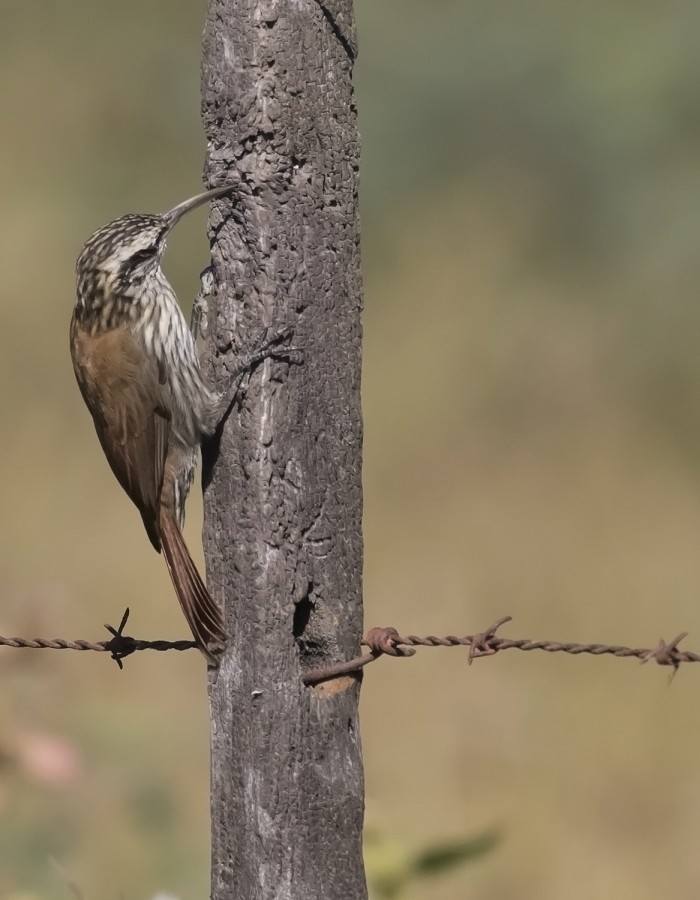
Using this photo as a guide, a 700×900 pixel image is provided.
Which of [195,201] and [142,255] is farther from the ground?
[142,255]

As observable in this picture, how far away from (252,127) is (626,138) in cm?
830

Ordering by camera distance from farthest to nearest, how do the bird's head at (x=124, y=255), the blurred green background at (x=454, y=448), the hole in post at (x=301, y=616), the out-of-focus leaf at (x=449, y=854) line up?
the blurred green background at (x=454, y=448) → the bird's head at (x=124, y=255) → the out-of-focus leaf at (x=449, y=854) → the hole in post at (x=301, y=616)

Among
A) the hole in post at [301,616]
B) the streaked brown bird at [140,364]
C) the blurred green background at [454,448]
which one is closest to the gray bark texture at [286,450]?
the hole in post at [301,616]

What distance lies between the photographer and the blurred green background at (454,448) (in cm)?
555

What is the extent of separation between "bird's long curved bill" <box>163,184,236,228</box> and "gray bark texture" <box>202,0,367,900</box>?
0.11 feet

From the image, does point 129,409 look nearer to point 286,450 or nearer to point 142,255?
point 142,255

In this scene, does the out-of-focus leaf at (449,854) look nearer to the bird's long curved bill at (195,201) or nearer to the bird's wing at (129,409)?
the bird's wing at (129,409)

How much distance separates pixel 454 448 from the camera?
8.59m

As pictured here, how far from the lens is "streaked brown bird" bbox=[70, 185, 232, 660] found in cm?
399

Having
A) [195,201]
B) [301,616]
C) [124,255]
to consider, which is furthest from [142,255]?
[301,616]

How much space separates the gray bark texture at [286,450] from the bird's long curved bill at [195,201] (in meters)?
0.03

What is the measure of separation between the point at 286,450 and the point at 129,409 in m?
1.13

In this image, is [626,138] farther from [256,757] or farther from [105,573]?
[256,757]

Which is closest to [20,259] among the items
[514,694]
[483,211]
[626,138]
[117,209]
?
[117,209]
